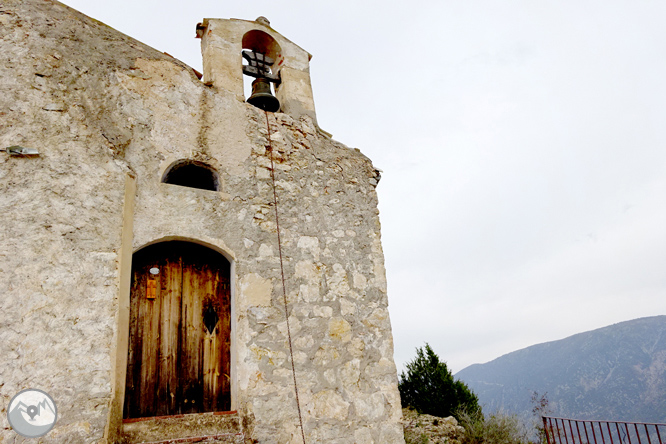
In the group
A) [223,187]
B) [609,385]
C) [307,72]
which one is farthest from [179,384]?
[609,385]

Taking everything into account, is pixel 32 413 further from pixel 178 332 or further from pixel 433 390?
pixel 433 390

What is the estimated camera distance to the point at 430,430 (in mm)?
7750

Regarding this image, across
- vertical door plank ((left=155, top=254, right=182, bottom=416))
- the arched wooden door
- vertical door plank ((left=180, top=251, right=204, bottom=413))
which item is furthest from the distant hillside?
vertical door plank ((left=155, top=254, right=182, bottom=416))

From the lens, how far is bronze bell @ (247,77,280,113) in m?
5.12

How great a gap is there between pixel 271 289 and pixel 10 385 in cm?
197

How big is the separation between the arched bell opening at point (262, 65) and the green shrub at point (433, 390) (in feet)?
27.4

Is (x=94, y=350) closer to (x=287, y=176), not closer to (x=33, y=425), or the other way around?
(x=33, y=425)

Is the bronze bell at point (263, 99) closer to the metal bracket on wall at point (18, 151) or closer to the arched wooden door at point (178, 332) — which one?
the arched wooden door at point (178, 332)

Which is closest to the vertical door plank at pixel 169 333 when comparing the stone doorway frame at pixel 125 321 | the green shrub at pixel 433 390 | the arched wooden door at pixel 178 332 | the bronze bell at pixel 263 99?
the arched wooden door at pixel 178 332

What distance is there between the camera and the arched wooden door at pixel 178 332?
11.9 feet

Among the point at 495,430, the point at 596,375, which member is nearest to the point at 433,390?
the point at 495,430

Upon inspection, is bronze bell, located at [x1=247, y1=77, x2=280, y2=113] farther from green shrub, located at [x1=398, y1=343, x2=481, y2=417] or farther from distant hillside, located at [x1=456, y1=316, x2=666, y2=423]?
distant hillside, located at [x1=456, y1=316, x2=666, y2=423]

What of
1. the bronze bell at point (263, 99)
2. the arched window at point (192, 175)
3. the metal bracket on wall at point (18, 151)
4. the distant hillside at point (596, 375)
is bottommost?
the distant hillside at point (596, 375)

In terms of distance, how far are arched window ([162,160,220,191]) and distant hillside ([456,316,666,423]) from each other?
198 feet
